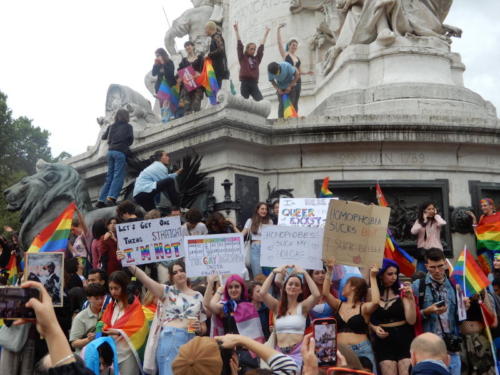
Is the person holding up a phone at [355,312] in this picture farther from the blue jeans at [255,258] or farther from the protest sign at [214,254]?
the blue jeans at [255,258]

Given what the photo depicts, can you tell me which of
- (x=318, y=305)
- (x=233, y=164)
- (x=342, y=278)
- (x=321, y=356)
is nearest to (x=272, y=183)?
(x=233, y=164)

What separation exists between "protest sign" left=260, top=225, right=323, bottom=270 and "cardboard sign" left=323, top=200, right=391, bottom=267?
20 centimetres

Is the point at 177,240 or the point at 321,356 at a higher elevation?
the point at 177,240

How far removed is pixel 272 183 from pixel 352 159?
137 cm

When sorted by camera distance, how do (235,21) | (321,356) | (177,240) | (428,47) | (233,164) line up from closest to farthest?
(321,356) → (177,240) → (233,164) → (428,47) → (235,21)

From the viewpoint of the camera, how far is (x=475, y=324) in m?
6.77

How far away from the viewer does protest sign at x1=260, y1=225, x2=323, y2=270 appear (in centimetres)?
696

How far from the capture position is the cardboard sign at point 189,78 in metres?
14.3

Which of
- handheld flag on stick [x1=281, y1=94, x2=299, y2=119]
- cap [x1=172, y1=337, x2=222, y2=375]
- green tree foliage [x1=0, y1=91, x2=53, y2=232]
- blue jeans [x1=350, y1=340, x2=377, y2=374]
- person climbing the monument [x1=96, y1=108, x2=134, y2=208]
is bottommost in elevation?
blue jeans [x1=350, y1=340, x2=377, y2=374]

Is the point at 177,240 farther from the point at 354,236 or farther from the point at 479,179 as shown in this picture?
the point at 479,179

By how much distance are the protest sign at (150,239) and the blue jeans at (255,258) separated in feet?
5.17

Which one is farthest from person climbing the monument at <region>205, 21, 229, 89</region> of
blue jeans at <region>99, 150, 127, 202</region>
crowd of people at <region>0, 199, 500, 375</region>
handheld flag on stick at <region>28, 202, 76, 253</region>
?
crowd of people at <region>0, 199, 500, 375</region>

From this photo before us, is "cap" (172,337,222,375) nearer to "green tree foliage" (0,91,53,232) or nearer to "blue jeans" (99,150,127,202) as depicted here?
"blue jeans" (99,150,127,202)

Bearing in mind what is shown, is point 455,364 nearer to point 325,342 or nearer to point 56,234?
point 325,342
